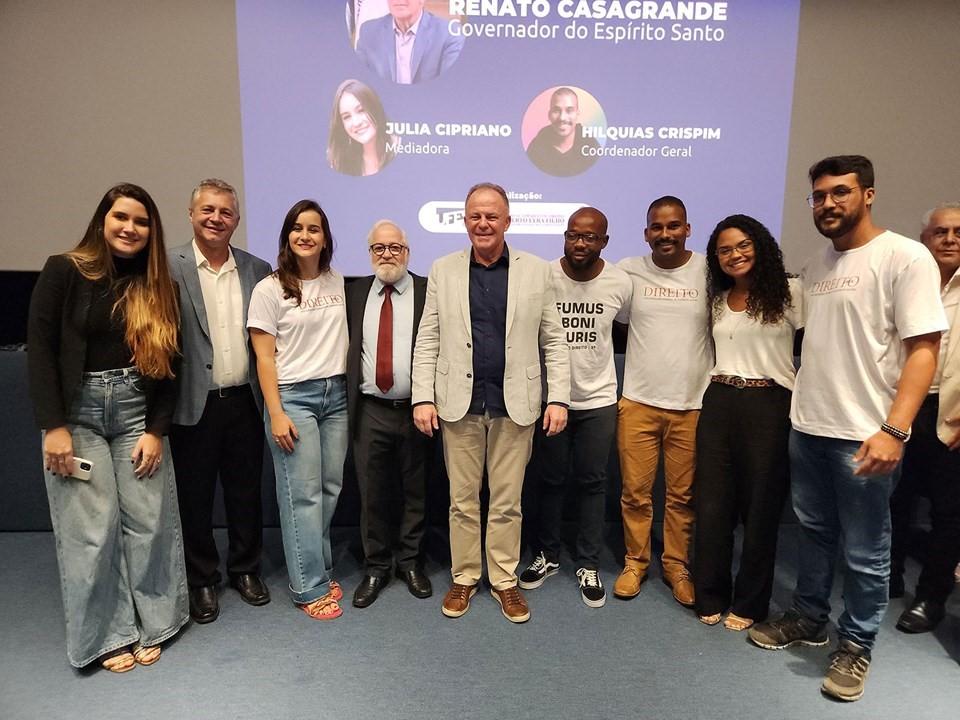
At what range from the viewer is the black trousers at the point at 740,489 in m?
2.09

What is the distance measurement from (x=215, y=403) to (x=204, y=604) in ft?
2.80

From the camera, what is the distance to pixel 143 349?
190cm

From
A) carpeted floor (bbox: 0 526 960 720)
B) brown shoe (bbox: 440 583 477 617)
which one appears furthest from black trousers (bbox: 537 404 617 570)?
brown shoe (bbox: 440 583 477 617)

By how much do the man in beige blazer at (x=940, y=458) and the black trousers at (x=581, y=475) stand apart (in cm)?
125

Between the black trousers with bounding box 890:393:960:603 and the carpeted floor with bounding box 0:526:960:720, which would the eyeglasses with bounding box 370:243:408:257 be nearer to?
the carpeted floor with bounding box 0:526:960:720

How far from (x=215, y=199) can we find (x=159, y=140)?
1.47m

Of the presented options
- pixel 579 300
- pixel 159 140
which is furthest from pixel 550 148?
pixel 159 140

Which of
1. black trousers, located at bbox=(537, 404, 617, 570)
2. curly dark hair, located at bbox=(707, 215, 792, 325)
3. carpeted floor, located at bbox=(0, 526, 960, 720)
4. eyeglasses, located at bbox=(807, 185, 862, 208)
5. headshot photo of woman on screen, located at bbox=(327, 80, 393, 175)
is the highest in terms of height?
headshot photo of woman on screen, located at bbox=(327, 80, 393, 175)

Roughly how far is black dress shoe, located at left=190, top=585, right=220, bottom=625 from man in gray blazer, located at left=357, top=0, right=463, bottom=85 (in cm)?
275

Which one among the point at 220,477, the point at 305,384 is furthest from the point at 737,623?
the point at 220,477

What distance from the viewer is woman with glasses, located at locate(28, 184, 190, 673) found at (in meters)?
1.81

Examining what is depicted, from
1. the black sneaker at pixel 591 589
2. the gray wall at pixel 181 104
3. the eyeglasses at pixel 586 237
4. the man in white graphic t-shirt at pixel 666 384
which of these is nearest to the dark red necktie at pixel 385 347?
the eyeglasses at pixel 586 237

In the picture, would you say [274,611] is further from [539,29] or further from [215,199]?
[539,29]

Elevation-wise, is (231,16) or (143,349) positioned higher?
(231,16)
